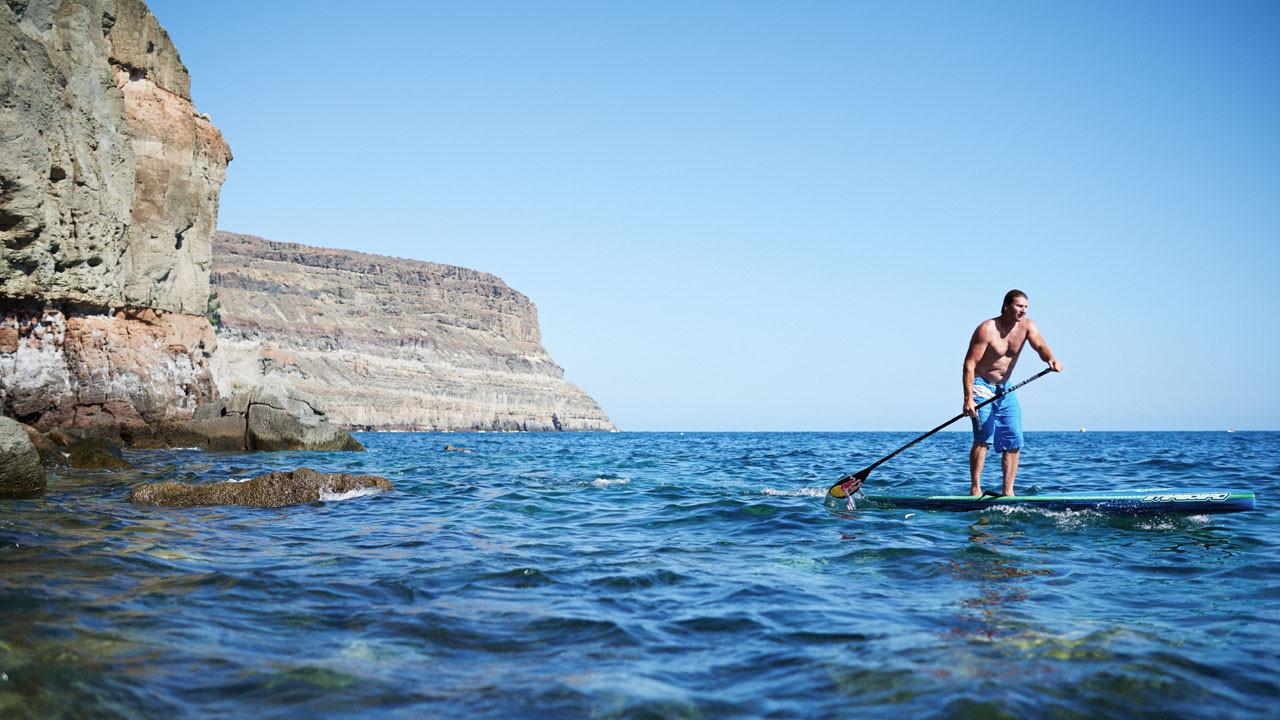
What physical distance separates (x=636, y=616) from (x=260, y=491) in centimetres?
690

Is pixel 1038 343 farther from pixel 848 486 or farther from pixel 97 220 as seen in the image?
pixel 97 220

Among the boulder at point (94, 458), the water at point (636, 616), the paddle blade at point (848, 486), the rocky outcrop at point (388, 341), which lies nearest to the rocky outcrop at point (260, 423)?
the boulder at point (94, 458)

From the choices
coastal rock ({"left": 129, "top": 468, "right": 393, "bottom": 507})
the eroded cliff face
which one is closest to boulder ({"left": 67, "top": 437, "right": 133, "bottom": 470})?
the eroded cliff face

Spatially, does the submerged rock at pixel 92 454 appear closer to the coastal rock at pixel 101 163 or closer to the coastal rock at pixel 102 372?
the coastal rock at pixel 102 372

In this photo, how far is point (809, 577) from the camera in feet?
17.0

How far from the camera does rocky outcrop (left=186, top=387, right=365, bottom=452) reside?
22328 mm

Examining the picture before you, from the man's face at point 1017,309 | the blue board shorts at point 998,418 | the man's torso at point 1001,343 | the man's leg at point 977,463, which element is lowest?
the man's leg at point 977,463

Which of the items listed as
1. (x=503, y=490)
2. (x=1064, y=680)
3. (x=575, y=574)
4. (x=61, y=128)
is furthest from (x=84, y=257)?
(x=1064, y=680)

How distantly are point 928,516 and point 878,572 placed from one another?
10.3ft

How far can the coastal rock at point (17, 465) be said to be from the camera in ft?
27.5

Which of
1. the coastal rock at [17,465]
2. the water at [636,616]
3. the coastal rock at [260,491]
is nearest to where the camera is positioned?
the water at [636,616]

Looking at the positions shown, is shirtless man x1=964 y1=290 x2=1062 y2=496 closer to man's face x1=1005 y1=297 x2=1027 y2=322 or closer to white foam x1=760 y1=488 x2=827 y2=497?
man's face x1=1005 y1=297 x2=1027 y2=322

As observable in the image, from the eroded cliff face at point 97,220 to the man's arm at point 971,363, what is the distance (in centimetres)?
1919

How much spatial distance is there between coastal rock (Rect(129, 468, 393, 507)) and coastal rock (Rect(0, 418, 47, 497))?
1.02m
